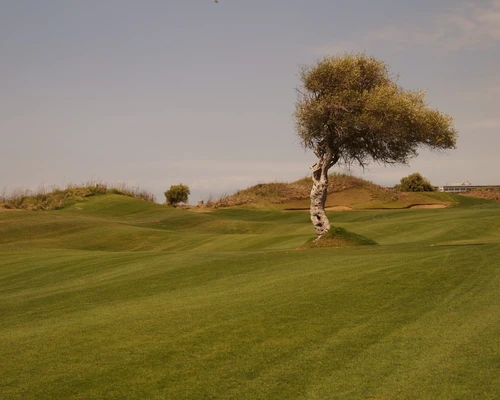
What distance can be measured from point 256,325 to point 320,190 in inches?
769

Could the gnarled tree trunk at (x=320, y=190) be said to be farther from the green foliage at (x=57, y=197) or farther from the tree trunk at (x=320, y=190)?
the green foliage at (x=57, y=197)

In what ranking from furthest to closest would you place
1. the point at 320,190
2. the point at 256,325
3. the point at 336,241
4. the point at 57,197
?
the point at 57,197 < the point at 320,190 < the point at 336,241 < the point at 256,325

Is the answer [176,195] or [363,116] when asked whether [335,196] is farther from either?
[363,116]

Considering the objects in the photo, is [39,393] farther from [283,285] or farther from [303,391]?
[283,285]

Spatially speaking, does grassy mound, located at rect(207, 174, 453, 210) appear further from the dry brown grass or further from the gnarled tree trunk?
the gnarled tree trunk

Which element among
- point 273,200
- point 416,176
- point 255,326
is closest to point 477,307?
point 255,326

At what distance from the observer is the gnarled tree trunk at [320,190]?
106ft

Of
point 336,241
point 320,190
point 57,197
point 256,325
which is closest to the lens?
point 256,325

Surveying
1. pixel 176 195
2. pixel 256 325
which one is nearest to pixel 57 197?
pixel 176 195

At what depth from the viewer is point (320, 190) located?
32594mm

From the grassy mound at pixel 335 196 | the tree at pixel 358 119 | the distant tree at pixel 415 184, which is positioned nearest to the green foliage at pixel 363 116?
the tree at pixel 358 119

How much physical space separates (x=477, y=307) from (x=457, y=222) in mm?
31278

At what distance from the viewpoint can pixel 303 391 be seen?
9773 millimetres

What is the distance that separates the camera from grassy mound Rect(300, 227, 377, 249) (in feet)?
101
